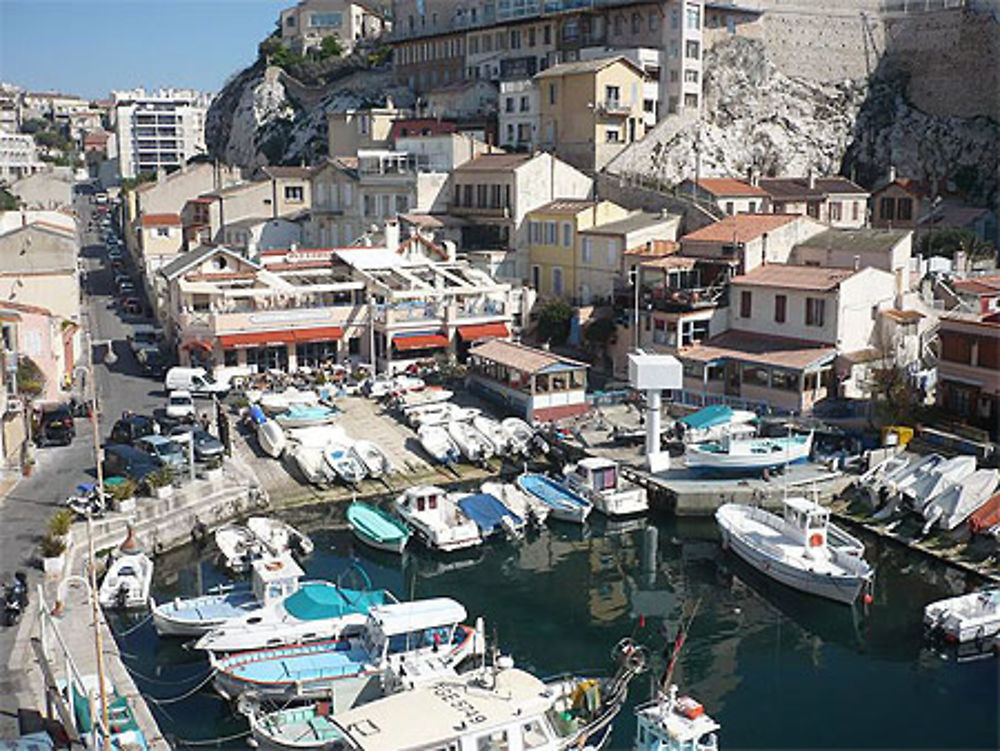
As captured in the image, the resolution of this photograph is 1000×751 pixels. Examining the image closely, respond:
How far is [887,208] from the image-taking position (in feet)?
198

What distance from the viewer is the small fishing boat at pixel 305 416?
35.4 m

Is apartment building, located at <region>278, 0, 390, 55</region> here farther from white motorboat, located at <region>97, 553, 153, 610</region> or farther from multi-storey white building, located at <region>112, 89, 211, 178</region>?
white motorboat, located at <region>97, 553, 153, 610</region>

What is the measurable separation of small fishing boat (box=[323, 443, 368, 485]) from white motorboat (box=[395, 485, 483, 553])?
108 inches

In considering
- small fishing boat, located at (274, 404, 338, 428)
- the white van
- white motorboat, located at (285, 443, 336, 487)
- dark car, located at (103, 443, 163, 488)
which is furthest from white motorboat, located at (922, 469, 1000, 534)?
the white van

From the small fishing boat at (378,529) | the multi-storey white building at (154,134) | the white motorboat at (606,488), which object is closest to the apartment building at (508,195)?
the white motorboat at (606,488)

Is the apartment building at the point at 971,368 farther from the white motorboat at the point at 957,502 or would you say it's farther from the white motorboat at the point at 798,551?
the white motorboat at the point at 798,551

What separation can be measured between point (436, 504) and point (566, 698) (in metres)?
11.5

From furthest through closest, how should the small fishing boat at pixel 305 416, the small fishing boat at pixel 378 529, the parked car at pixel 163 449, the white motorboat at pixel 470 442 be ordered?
the small fishing boat at pixel 305 416, the white motorboat at pixel 470 442, the parked car at pixel 163 449, the small fishing boat at pixel 378 529

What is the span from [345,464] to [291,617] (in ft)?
36.0

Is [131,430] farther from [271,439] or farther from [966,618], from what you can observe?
[966,618]

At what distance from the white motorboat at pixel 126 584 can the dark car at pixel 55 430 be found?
9.51 meters

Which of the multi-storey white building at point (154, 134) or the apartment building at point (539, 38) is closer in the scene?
the apartment building at point (539, 38)

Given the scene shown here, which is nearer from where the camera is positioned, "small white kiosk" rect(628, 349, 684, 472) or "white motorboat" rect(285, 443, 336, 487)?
"small white kiosk" rect(628, 349, 684, 472)

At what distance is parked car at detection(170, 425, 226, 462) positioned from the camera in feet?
104
